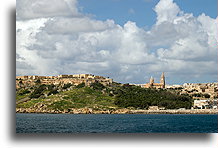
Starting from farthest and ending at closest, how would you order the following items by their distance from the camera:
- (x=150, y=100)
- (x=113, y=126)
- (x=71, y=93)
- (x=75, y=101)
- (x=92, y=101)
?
(x=71, y=93), (x=150, y=100), (x=92, y=101), (x=75, y=101), (x=113, y=126)

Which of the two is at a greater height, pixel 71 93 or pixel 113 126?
pixel 71 93

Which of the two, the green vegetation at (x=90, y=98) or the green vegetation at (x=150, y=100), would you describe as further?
the green vegetation at (x=150, y=100)

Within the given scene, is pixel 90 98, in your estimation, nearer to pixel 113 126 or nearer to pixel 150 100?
pixel 150 100

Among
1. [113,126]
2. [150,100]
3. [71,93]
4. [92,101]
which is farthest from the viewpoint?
[71,93]

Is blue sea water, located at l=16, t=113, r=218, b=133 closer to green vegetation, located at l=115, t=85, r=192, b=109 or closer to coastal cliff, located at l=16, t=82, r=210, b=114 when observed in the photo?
coastal cliff, located at l=16, t=82, r=210, b=114

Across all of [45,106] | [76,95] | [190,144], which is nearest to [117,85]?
[76,95]

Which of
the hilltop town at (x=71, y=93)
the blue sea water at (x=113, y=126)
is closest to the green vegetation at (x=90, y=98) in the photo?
the hilltop town at (x=71, y=93)

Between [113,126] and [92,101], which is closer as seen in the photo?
[113,126]

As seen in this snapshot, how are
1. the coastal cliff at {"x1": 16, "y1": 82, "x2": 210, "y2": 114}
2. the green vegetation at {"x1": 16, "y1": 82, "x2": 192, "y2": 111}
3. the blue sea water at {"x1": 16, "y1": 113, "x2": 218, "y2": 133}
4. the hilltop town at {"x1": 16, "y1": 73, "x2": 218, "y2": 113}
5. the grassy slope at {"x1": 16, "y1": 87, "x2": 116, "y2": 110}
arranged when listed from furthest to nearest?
1. the green vegetation at {"x1": 16, "y1": 82, "x2": 192, "y2": 111}
2. the hilltop town at {"x1": 16, "y1": 73, "x2": 218, "y2": 113}
3. the grassy slope at {"x1": 16, "y1": 87, "x2": 116, "y2": 110}
4. the coastal cliff at {"x1": 16, "y1": 82, "x2": 210, "y2": 114}
5. the blue sea water at {"x1": 16, "y1": 113, "x2": 218, "y2": 133}

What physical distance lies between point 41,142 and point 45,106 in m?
48.1

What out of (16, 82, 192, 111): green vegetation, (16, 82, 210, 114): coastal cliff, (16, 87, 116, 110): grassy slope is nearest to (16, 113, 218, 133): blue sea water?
(16, 82, 210, 114): coastal cliff

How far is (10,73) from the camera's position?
1421 centimetres

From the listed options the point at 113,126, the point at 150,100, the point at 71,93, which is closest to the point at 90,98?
the point at 71,93

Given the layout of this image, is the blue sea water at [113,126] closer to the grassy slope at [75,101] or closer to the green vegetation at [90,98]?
the grassy slope at [75,101]
